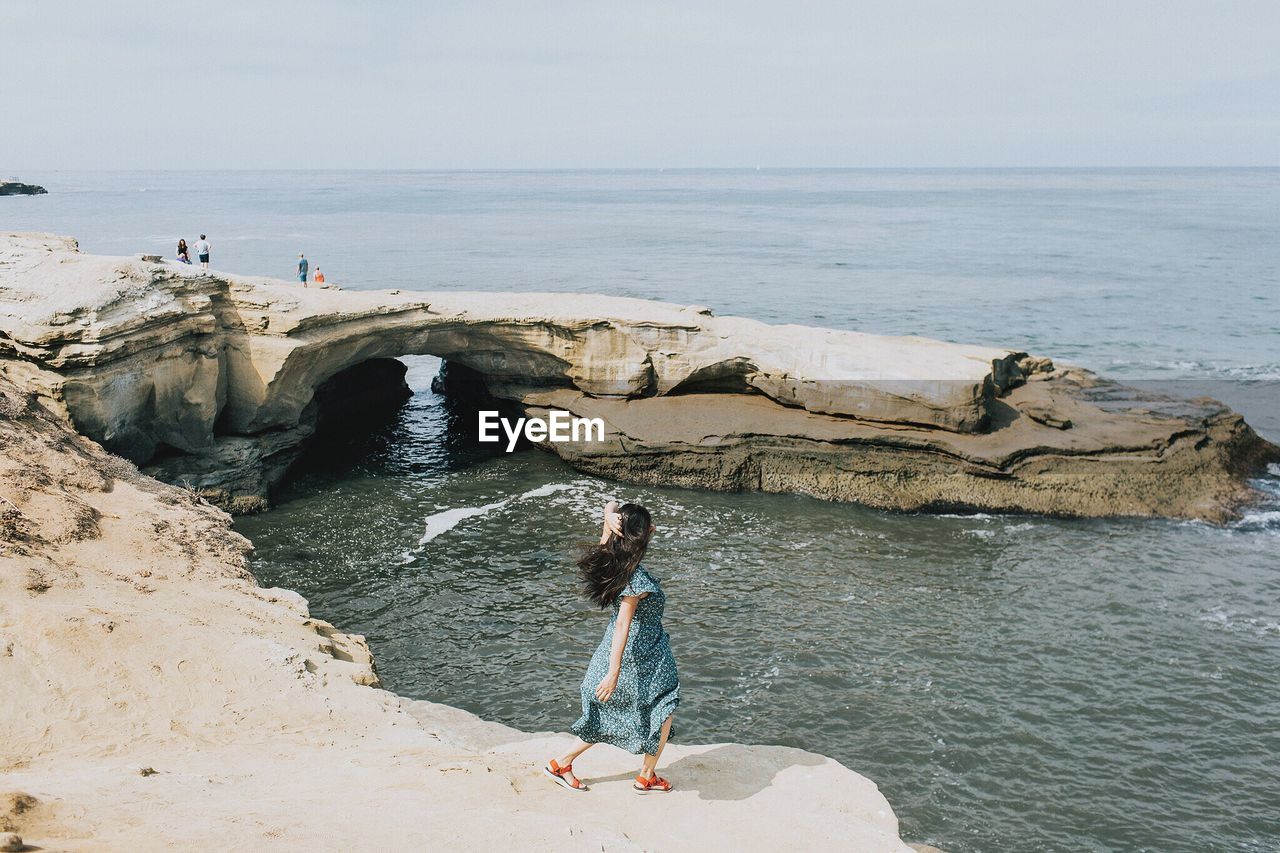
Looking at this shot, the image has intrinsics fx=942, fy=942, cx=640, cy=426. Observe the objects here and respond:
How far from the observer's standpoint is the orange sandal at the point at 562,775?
6.69 metres

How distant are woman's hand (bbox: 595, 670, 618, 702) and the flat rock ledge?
12358 mm

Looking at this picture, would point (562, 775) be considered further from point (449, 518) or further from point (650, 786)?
point (449, 518)

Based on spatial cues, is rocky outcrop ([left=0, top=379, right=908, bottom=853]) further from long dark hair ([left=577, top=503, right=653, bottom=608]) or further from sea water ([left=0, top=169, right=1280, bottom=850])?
long dark hair ([left=577, top=503, right=653, bottom=608])

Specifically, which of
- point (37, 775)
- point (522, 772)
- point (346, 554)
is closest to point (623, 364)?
point (346, 554)

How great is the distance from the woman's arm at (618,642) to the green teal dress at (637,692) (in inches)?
4.0

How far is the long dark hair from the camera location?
6.33 m

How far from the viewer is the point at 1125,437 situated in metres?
18.6

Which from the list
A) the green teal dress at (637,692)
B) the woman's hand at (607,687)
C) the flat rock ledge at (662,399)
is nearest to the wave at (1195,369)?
the flat rock ledge at (662,399)

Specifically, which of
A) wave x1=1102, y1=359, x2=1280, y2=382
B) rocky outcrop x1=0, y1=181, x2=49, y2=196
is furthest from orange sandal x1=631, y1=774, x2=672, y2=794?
rocky outcrop x1=0, y1=181, x2=49, y2=196

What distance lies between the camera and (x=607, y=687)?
21.3 feet

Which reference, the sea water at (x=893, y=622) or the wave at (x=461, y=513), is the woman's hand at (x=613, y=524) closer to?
the sea water at (x=893, y=622)

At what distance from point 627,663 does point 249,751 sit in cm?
280

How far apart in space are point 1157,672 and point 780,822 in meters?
8.19

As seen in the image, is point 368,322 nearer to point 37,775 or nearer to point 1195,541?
point 37,775
